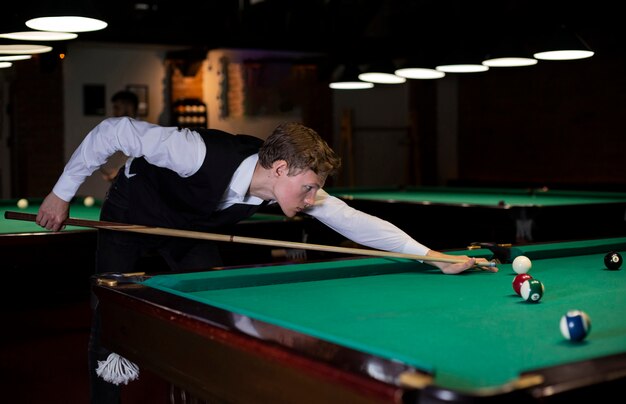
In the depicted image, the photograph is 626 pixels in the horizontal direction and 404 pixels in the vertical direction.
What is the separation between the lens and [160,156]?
2.61 m

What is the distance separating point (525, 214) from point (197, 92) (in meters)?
5.18

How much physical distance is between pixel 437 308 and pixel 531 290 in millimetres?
231

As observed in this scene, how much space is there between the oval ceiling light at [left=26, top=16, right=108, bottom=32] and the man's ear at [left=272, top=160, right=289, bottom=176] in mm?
1365

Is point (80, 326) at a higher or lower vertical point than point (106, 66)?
lower

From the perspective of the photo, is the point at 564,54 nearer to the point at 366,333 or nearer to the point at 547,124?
the point at 366,333

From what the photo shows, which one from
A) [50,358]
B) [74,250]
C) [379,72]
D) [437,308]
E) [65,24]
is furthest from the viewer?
[379,72]

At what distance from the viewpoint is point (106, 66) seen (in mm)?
8586

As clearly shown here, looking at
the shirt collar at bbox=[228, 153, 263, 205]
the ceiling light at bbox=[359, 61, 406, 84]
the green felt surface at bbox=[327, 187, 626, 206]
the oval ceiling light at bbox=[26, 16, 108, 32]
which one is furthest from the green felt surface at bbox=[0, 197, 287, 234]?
the ceiling light at bbox=[359, 61, 406, 84]

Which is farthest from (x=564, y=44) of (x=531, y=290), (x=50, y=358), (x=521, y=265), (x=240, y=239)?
(x=50, y=358)

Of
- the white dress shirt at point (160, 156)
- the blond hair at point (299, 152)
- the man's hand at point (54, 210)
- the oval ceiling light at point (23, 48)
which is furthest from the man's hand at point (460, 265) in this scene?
the oval ceiling light at point (23, 48)

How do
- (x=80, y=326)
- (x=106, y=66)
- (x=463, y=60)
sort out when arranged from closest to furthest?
(x=80, y=326) < (x=463, y=60) < (x=106, y=66)

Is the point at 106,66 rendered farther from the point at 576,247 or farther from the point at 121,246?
the point at 576,247

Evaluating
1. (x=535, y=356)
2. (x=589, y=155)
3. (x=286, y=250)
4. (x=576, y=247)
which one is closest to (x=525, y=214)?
(x=286, y=250)

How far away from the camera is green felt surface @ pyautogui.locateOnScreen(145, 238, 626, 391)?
1394 millimetres
